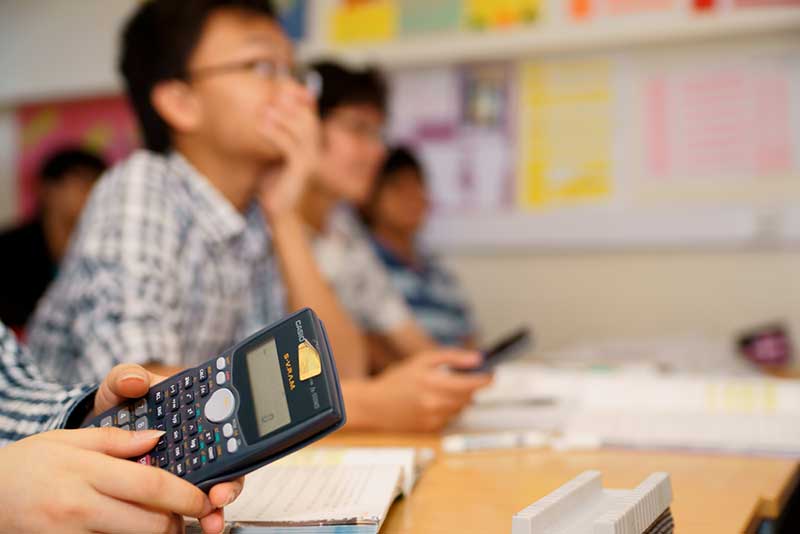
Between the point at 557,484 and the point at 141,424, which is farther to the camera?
the point at 557,484

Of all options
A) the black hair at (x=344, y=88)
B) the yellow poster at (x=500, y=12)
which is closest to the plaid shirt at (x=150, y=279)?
the black hair at (x=344, y=88)

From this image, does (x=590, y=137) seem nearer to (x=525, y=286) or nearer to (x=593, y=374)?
(x=525, y=286)

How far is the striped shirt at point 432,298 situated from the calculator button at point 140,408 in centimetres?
163

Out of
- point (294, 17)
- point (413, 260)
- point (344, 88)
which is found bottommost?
point (413, 260)

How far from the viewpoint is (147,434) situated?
54cm

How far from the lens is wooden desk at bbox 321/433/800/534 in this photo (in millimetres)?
626

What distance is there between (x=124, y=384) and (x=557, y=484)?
386mm

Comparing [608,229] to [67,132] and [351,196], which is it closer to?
[351,196]

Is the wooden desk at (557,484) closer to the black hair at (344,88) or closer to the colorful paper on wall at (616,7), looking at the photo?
the black hair at (344,88)

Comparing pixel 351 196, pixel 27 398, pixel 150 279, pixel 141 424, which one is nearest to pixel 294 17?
pixel 351 196

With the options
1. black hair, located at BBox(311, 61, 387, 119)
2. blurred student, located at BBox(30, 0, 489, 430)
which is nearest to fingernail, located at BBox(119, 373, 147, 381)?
blurred student, located at BBox(30, 0, 489, 430)

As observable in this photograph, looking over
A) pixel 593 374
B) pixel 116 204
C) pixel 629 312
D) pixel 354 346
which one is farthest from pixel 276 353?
pixel 629 312

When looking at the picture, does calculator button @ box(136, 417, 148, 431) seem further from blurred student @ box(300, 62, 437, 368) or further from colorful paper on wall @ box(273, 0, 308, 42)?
colorful paper on wall @ box(273, 0, 308, 42)

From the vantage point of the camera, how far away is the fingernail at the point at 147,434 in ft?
1.76
